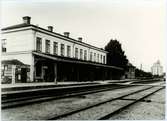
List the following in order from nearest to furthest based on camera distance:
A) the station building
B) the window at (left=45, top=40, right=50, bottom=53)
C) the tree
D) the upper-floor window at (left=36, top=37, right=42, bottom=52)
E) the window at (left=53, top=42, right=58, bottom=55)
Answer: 1. the station building
2. the upper-floor window at (left=36, top=37, right=42, bottom=52)
3. the window at (left=45, top=40, right=50, bottom=53)
4. the window at (left=53, top=42, right=58, bottom=55)
5. the tree

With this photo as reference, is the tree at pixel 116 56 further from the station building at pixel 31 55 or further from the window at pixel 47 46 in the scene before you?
the window at pixel 47 46

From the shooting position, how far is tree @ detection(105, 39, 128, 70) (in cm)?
5047

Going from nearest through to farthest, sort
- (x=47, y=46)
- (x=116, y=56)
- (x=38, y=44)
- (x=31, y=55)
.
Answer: (x=31, y=55) → (x=38, y=44) → (x=47, y=46) → (x=116, y=56)

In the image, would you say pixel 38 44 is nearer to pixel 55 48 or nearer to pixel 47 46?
pixel 47 46

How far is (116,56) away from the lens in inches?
1986

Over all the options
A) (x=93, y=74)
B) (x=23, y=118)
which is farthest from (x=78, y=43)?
(x=23, y=118)

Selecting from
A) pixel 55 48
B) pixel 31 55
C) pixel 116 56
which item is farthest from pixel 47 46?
pixel 116 56

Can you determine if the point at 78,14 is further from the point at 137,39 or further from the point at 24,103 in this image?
the point at 24,103

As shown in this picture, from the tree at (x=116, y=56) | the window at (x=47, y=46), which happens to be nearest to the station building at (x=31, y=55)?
the window at (x=47, y=46)

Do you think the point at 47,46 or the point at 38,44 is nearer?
the point at 38,44

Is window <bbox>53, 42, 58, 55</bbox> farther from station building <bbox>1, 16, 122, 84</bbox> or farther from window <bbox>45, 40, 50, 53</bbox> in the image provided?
window <bbox>45, 40, 50, 53</bbox>

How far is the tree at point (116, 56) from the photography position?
50.5m

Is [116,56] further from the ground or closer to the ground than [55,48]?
further from the ground

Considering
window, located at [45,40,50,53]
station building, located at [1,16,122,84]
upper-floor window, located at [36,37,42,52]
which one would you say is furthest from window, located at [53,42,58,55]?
upper-floor window, located at [36,37,42,52]
